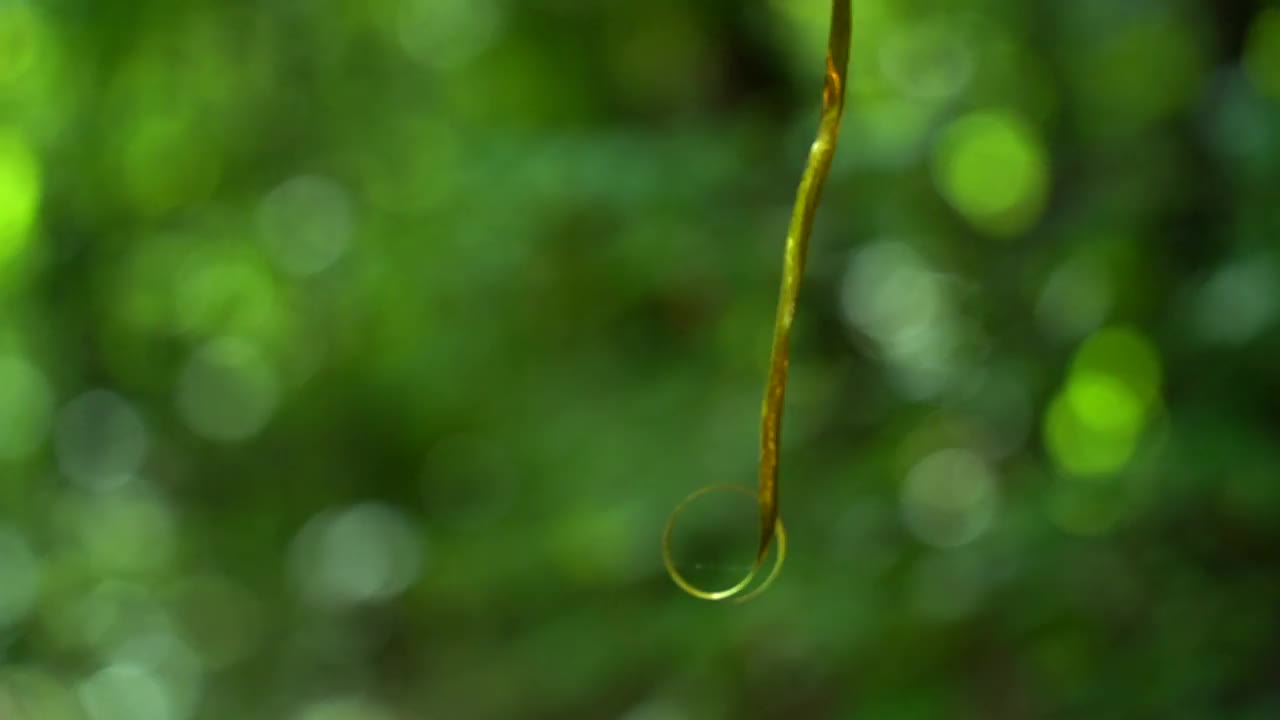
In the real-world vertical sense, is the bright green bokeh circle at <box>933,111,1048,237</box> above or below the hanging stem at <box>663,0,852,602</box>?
above

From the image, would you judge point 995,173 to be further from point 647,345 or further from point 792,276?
point 792,276

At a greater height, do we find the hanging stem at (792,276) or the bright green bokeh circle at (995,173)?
the bright green bokeh circle at (995,173)

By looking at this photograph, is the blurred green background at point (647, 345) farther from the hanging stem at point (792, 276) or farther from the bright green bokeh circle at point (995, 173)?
the hanging stem at point (792, 276)

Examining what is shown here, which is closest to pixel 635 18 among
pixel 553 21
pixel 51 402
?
pixel 553 21

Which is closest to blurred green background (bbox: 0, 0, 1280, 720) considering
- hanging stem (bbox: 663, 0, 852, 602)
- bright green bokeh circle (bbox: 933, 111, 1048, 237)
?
bright green bokeh circle (bbox: 933, 111, 1048, 237)

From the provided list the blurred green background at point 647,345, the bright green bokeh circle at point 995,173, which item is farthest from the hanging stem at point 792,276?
the bright green bokeh circle at point 995,173

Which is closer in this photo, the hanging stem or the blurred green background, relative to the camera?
the hanging stem

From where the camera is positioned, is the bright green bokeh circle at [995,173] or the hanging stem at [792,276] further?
the bright green bokeh circle at [995,173]

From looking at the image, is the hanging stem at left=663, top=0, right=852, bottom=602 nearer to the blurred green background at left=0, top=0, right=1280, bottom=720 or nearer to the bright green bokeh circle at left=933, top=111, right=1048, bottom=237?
the blurred green background at left=0, top=0, right=1280, bottom=720

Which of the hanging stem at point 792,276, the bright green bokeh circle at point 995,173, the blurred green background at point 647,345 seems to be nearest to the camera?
the hanging stem at point 792,276
